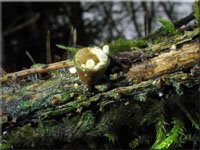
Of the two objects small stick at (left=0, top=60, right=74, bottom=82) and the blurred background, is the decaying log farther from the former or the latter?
the blurred background

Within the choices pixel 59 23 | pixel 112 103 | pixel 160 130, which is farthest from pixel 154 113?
pixel 59 23

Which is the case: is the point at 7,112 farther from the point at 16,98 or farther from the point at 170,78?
the point at 170,78

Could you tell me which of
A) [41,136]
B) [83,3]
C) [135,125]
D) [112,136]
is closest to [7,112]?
[41,136]

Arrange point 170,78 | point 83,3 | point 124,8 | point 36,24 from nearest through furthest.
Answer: point 170,78
point 36,24
point 83,3
point 124,8

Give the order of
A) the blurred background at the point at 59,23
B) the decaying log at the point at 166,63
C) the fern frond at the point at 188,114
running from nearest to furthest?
1. the decaying log at the point at 166,63
2. the fern frond at the point at 188,114
3. the blurred background at the point at 59,23

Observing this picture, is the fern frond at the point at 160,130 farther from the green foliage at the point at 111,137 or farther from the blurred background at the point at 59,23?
the blurred background at the point at 59,23

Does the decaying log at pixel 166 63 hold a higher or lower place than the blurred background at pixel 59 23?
lower

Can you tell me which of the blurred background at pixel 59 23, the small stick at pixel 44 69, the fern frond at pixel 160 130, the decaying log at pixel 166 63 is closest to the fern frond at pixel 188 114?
the fern frond at pixel 160 130
